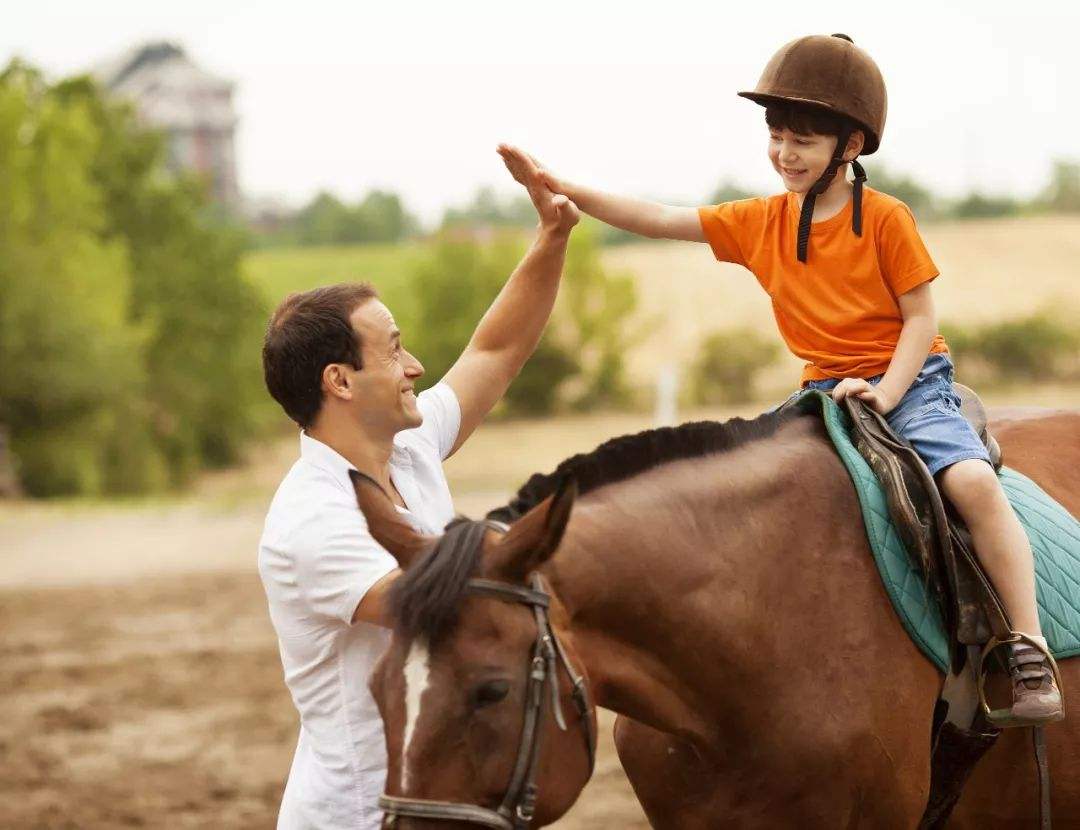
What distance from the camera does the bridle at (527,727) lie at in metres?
2.10

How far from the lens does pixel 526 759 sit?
7.07 feet

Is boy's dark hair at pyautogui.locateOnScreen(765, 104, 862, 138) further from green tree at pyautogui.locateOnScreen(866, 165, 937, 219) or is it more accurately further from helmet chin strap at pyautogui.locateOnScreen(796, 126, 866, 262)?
green tree at pyautogui.locateOnScreen(866, 165, 937, 219)

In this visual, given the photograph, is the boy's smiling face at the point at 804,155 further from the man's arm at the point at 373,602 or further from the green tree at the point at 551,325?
the green tree at the point at 551,325

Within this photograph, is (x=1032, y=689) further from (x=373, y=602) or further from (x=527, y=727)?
(x=373, y=602)

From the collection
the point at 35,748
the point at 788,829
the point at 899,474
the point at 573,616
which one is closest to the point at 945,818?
the point at 788,829

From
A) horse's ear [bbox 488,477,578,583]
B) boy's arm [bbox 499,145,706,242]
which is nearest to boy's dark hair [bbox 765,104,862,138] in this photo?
boy's arm [bbox 499,145,706,242]

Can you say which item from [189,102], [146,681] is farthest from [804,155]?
[189,102]

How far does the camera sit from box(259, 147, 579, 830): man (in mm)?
2564

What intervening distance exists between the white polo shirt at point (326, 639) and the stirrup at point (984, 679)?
122cm

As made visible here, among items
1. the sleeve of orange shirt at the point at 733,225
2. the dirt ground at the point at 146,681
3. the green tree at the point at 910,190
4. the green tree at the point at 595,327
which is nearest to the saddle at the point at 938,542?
the sleeve of orange shirt at the point at 733,225

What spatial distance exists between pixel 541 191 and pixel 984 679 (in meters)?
1.53

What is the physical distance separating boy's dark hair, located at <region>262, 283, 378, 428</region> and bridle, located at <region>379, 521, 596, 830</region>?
0.73 m

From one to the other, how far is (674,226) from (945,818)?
1.51 metres

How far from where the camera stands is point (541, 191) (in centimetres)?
335
